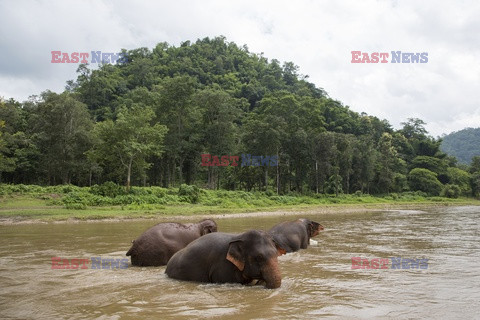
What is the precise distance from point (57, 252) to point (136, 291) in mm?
6946

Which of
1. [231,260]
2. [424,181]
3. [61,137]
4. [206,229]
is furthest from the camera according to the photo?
[424,181]

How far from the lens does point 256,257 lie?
301 inches

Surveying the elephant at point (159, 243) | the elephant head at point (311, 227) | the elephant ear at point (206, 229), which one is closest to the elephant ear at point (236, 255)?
the elephant at point (159, 243)

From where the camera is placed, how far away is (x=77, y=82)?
106938 millimetres

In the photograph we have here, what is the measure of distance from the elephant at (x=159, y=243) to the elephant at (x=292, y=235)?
3.55 m

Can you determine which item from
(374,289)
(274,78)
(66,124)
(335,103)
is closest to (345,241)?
(374,289)

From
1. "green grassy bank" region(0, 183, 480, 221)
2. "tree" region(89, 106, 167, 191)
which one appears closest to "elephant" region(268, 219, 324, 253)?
"green grassy bank" region(0, 183, 480, 221)

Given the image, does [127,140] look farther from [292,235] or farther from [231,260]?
[231,260]

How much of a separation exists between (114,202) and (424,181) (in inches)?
2736

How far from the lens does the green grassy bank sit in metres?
27.2

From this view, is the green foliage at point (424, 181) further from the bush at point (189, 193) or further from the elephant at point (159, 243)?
the elephant at point (159, 243)

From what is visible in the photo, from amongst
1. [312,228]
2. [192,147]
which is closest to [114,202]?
[192,147]

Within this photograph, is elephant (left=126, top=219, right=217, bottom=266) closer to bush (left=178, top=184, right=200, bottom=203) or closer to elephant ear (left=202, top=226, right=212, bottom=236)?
elephant ear (left=202, top=226, right=212, bottom=236)

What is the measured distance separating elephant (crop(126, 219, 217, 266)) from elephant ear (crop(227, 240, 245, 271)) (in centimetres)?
338
